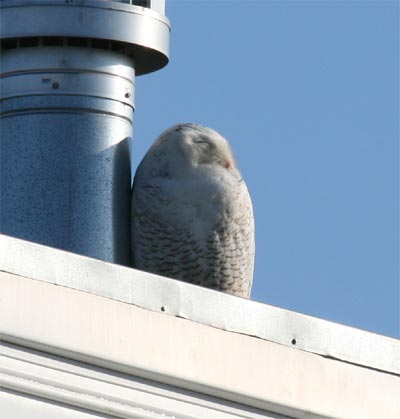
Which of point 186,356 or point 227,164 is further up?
point 227,164

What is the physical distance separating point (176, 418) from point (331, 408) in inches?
20.8

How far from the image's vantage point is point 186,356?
149 inches

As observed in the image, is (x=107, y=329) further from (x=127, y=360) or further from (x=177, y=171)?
(x=177, y=171)

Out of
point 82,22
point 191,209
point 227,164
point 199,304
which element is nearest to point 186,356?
point 199,304

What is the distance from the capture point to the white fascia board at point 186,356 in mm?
3510

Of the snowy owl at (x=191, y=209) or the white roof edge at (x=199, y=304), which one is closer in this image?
the white roof edge at (x=199, y=304)

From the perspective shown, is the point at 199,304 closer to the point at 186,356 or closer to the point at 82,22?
the point at 186,356

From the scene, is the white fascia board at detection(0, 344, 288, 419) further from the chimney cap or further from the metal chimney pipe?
the chimney cap

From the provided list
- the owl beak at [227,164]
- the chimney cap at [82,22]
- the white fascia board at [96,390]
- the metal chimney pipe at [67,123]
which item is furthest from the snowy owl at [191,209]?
the white fascia board at [96,390]

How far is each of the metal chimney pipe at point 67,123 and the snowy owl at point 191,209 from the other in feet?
0.43

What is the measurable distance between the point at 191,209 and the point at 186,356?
1197 mm

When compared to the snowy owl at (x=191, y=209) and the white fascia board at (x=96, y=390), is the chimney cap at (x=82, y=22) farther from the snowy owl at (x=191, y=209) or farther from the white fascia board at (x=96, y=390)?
the white fascia board at (x=96, y=390)

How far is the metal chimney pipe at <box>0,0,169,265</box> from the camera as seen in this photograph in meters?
4.94

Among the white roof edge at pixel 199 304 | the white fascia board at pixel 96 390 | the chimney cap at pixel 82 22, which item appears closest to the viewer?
the white fascia board at pixel 96 390
